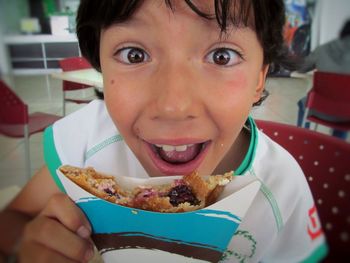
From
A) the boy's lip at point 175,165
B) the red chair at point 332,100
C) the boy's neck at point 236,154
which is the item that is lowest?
the red chair at point 332,100

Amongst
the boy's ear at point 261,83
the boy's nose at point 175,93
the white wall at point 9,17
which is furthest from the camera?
the boy's ear at point 261,83

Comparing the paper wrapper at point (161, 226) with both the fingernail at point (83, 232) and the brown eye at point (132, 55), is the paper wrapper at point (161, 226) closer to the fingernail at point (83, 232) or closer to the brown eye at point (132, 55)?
the fingernail at point (83, 232)

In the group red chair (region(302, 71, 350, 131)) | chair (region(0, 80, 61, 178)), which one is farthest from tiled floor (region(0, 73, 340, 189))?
red chair (region(302, 71, 350, 131))

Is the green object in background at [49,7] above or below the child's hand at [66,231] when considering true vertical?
above

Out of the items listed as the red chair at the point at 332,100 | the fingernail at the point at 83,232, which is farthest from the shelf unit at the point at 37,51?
the red chair at the point at 332,100

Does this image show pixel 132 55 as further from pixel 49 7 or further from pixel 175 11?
pixel 49 7

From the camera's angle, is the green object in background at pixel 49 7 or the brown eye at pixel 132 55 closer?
the green object in background at pixel 49 7

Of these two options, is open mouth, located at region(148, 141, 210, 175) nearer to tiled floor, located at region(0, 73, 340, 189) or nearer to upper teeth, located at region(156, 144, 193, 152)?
A: upper teeth, located at region(156, 144, 193, 152)
